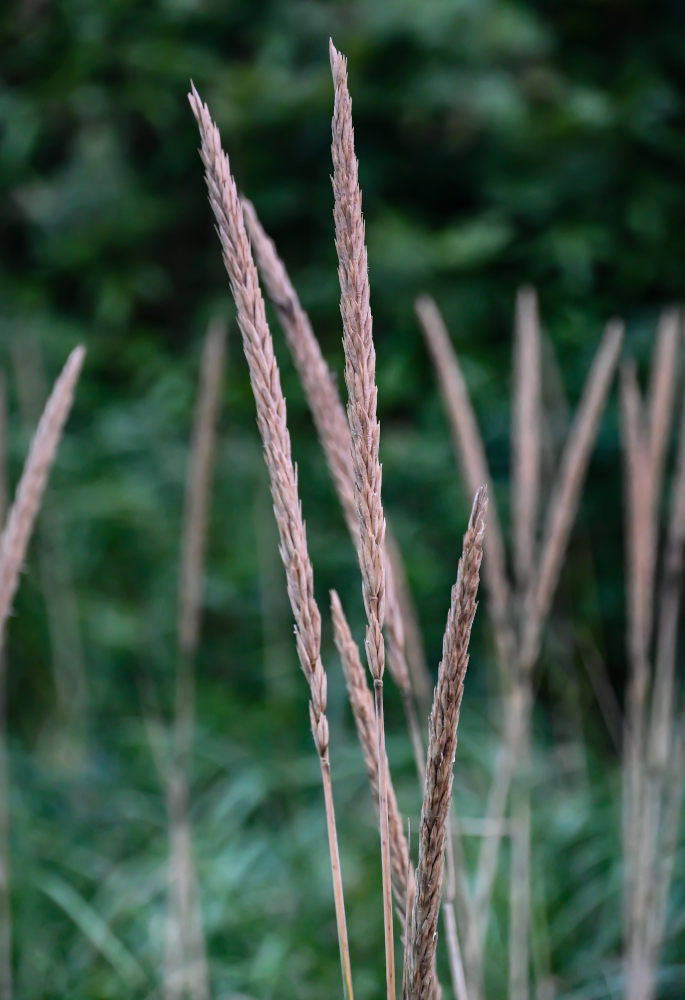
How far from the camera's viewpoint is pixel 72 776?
239 centimetres

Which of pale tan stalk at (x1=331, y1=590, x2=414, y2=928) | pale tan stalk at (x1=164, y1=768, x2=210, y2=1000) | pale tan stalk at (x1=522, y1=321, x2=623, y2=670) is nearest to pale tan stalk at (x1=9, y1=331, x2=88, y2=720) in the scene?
pale tan stalk at (x1=164, y1=768, x2=210, y2=1000)

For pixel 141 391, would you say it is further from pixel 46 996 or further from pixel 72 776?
pixel 46 996

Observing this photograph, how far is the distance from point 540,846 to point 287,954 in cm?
59

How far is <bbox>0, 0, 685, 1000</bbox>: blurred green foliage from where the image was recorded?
8.74ft

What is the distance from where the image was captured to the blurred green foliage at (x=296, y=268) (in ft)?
8.74

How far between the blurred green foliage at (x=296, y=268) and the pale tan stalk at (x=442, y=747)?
1.86 meters

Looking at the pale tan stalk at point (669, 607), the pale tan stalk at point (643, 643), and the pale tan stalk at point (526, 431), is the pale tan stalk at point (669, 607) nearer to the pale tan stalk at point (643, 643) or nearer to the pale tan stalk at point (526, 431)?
the pale tan stalk at point (643, 643)

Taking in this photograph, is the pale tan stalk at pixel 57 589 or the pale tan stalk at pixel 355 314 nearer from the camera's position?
the pale tan stalk at pixel 355 314

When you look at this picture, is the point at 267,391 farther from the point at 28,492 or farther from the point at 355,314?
the point at 28,492

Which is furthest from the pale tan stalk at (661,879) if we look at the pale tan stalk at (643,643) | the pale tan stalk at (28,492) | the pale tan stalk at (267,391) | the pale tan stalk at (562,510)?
the pale tan stalk at (28,492)

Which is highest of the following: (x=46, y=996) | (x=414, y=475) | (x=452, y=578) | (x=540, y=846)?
(x=414, y=475)

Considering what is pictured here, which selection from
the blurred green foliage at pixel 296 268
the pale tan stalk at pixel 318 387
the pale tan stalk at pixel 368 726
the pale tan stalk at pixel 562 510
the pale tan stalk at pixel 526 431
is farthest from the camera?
the blurred green foliage at pixel 296 268

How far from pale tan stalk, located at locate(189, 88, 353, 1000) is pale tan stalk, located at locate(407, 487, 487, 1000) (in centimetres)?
7

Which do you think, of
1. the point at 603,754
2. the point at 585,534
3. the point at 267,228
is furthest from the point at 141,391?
the point at 603,754
